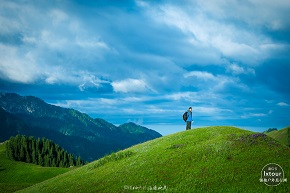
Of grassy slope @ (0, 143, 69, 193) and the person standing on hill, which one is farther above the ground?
the person standing on hill

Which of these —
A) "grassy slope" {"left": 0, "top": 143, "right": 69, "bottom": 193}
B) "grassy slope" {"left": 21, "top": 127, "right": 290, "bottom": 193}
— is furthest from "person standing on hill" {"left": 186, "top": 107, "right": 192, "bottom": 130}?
"grassy slope" {"left": 0, "top": 143, "right": 69, "bottom": 193}

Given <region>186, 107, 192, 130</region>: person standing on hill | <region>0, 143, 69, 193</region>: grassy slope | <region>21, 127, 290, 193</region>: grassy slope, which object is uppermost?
<region>186, 107, 192, 130</region>: person standing on hill

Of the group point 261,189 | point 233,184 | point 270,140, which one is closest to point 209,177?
point 233,184

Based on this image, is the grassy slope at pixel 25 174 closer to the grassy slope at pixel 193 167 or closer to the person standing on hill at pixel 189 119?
the person standing on hill at pixel 189 119

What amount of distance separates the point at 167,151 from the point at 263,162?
1163 cm

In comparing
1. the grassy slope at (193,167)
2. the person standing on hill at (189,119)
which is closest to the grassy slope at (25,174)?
the person standing on hill at (189,119)

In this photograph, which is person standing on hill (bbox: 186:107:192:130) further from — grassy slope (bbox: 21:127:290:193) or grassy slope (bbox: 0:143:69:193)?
grassy slope (bbox: 0:143:69:193)

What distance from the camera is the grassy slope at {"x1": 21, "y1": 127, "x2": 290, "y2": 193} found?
26312 mm

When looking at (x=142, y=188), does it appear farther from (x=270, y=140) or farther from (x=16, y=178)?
(x=16, y=178)

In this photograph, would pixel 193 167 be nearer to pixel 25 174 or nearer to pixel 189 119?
pixel 189 119

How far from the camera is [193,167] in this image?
29.6 meters

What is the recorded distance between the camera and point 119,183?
29.4 metres

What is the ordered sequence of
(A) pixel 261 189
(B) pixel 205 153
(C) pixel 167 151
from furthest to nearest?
(C) pixel 167 151
(B) pixel 205 153
(A) pixel 261 189

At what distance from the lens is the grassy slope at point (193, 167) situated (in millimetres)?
26312
